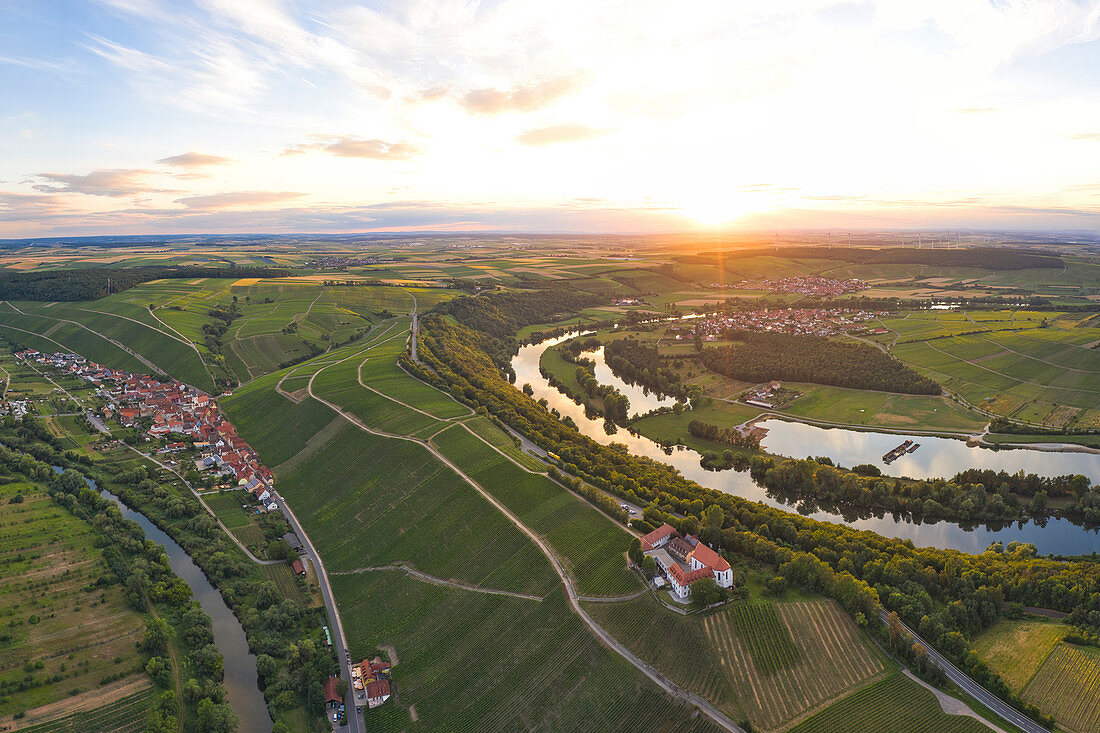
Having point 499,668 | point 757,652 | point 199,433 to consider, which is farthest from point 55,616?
point 757,652

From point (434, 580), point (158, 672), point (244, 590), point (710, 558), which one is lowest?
point (244, 590)

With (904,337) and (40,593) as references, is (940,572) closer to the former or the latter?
(40,593)

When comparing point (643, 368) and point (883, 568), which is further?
point (643, 368)

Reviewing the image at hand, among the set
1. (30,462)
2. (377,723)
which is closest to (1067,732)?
(377,723)

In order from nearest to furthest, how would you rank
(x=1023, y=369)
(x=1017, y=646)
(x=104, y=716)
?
(x=104, y=716) → (x=1017, y=646) → (x=1023, y=369)

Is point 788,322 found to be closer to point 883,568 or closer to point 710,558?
point 883,568

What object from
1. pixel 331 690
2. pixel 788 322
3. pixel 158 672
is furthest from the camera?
pixel 788 322
